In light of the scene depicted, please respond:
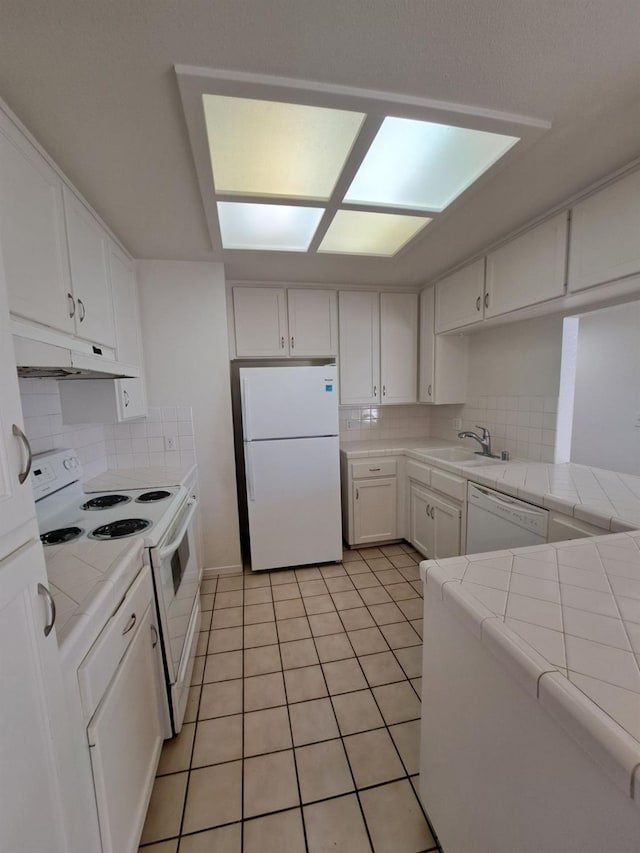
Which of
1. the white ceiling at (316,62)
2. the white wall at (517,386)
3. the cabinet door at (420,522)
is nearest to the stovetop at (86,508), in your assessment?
the white ceiling at (316,62)

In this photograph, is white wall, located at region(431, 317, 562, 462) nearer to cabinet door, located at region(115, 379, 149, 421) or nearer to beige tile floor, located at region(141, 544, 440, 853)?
beige tile floor, located at region(141, 544, 440, 853)

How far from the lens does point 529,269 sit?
1.88 metres

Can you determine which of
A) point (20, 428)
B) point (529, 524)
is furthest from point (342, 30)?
point (529, 524)

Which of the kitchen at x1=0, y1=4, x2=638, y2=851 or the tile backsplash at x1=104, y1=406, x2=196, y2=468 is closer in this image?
the kitchen at x1=0, y1=4, x2=638, y2=851

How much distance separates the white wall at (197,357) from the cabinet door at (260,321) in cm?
31

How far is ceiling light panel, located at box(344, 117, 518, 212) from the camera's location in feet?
4.10

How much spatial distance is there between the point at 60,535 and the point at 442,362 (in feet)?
9.14

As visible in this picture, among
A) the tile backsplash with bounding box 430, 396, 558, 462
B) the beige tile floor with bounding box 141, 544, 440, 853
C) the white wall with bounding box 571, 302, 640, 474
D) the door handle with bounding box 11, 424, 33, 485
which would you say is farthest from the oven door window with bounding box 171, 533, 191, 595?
the white wall with bounding box 571, 302, 640, 474

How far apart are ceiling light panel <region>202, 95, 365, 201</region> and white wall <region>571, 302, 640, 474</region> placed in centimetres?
276

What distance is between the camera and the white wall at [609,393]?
3.04 m

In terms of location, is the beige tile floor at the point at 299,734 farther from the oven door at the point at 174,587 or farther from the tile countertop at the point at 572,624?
the tile countertop at the point at 572,624

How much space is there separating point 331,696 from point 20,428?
5.49 feet

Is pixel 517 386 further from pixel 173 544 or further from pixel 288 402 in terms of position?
pixel 173 544

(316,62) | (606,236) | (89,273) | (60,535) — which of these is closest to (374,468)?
(606,236)
